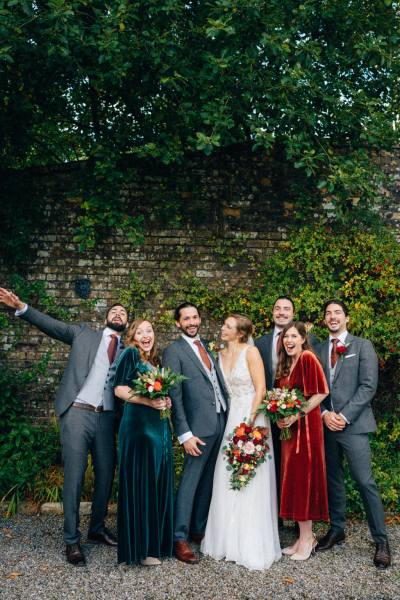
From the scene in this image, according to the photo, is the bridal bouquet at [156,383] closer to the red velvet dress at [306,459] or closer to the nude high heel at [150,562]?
the red velvet dress at [306,459]

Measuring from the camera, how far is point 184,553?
15.3ft

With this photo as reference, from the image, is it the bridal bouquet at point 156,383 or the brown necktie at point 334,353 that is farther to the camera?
the brown necktie at point 334,353

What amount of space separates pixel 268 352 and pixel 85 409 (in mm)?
1918

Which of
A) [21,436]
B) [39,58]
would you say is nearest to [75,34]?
[39,58]

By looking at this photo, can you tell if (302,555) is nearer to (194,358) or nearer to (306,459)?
(306,459)

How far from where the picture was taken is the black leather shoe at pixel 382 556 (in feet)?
15.2

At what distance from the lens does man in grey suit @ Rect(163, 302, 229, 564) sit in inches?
192

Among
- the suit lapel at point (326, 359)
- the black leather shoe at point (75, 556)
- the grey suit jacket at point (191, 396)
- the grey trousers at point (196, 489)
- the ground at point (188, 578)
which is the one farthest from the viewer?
the suit lapel at point (326, 359)

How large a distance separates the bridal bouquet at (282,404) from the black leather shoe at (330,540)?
129 centimetres

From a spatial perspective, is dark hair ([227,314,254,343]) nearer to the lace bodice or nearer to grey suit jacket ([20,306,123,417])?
the lace bodice

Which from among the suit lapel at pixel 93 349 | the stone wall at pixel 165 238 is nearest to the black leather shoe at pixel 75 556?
the suit lapel at pixel 93 349

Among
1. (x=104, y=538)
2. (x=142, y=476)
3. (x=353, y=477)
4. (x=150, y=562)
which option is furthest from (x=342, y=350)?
(x=104, y=538)

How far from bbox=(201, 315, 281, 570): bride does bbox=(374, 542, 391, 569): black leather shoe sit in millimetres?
832

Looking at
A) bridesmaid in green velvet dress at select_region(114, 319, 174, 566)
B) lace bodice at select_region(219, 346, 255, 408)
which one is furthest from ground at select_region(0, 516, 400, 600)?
lace bodice at select_region(219, 346, 255, 408)
